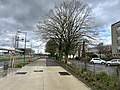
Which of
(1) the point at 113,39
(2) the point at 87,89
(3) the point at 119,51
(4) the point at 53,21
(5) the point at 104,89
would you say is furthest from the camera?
(1) the point at 113,39

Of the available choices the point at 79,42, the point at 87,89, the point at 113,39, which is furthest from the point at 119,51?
the point at 87,89

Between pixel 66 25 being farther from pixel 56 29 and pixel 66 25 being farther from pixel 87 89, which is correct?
pixel 87 89

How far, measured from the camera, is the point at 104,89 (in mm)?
10297

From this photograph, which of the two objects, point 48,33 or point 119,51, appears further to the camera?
point 119,51

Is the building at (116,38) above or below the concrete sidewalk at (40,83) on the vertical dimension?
above

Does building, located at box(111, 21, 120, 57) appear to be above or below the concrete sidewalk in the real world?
above

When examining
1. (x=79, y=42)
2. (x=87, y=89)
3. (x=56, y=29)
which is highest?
(x=56, y=29)

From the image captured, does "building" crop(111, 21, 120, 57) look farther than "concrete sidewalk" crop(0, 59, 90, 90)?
Yes

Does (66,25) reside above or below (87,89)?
above

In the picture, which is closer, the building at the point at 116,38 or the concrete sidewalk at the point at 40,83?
the concrete sidewalk at the point at 40,83

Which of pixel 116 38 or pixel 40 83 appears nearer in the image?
pixel 40 83

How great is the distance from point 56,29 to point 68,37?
3007 millimetres

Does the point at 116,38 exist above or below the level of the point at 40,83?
above

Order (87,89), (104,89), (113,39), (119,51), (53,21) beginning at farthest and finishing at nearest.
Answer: (113,39) → (119,51) → (53,21) → (87,89) → (104,89)
